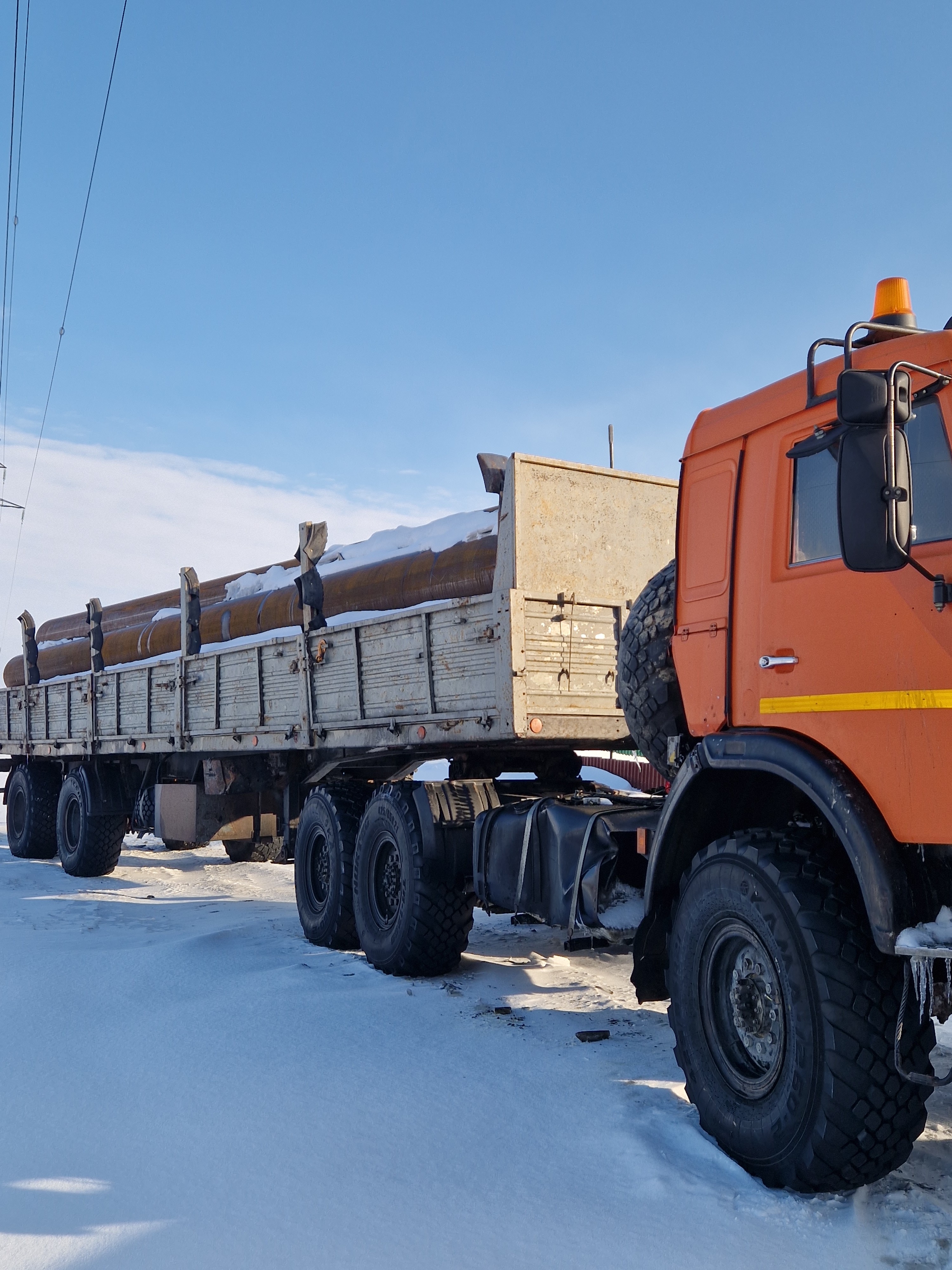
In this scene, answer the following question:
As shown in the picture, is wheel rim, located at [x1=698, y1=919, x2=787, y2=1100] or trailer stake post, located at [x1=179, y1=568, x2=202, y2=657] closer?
wheel rim, located at [x1=698, y1=919, x2=787, y2=1100]

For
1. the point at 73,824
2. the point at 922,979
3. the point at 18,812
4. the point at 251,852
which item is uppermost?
the point at 922,979

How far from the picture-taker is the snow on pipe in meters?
6.74

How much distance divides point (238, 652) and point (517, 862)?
4.24 meters

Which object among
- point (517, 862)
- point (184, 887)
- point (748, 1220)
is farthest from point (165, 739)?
point (748, 1220)

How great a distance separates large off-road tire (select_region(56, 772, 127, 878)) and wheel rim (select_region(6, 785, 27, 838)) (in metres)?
2.10

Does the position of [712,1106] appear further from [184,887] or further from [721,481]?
[184,887]

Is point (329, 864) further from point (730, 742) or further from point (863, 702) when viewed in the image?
point (863, 702)

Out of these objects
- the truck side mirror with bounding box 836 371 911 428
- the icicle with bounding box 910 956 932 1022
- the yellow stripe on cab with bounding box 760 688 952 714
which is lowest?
the icicle with bounding box 910 956 932 1022

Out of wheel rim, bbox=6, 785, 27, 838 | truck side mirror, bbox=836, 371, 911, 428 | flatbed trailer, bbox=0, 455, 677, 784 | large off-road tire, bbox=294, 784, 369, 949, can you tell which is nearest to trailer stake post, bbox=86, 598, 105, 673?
wheel rim, bbox=6, 785, 27, 838

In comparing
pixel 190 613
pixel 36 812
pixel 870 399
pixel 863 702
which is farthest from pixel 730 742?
pixel 36 812

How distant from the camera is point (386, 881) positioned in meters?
6.64

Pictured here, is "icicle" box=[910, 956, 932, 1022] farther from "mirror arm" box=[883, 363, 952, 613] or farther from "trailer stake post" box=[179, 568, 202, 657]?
"trailer stake post" box=[179, 568, 202, 657]

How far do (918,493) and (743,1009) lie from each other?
177cm

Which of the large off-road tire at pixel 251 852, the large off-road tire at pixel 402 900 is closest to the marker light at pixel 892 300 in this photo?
the large off-road tire at pixel 402 900
